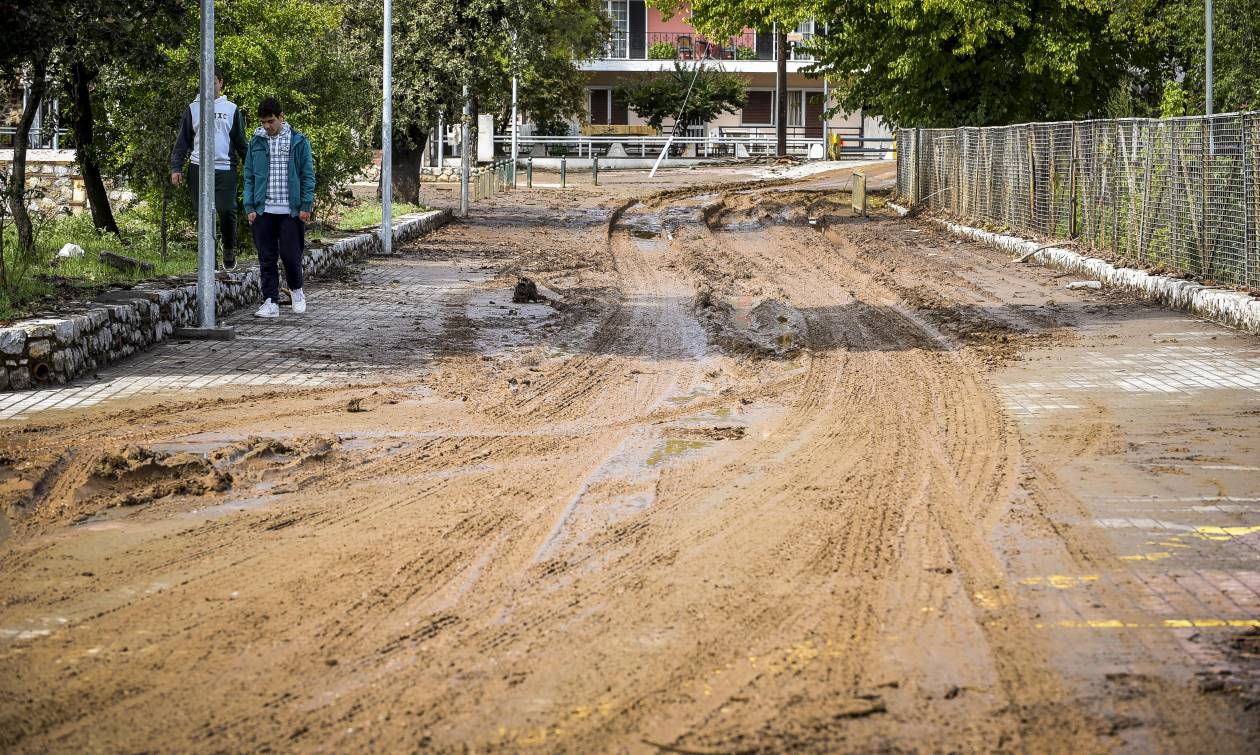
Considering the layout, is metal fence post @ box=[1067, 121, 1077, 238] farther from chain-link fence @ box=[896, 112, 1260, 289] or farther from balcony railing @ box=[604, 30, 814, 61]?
balcony railing @ box=[604, 30, 814, 61]

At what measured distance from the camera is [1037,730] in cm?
412

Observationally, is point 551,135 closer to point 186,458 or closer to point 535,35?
point 535,35

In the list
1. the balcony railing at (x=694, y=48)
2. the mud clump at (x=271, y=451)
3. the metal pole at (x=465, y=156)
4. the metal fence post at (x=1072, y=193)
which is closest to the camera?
the mud clump at (x=271, y=451)

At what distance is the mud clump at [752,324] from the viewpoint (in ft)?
39.5

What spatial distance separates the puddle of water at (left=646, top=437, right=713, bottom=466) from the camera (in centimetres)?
781

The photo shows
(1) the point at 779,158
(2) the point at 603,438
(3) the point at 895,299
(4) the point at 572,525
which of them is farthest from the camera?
(1) the point at 779,158

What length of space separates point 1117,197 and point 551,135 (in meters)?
43.9

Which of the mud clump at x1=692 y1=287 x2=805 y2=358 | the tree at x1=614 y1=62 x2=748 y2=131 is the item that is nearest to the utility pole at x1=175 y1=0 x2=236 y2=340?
the mud clump at x1=692 y1=287 x2=805 y2=358

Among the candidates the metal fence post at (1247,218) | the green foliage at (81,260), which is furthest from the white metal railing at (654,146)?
the metal fence post at (1247,218)

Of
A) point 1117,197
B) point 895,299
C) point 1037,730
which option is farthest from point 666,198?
point 1037,730

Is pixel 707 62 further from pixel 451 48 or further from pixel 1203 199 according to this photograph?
pixel 1203 199

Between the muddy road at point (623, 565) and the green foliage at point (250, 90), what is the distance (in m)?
5.78

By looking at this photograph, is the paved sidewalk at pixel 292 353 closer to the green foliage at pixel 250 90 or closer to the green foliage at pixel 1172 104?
the green foliage at pixel 250 90

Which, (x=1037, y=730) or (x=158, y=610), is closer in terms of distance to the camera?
(x=1037, y=730)
